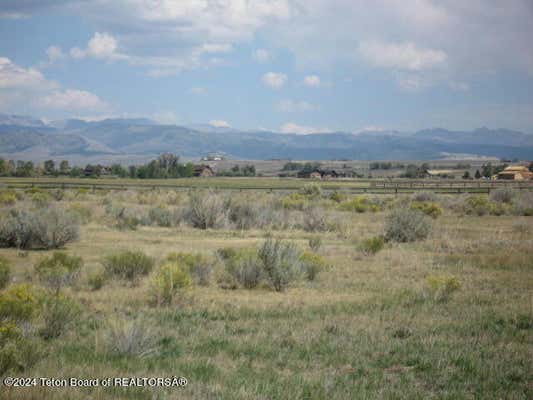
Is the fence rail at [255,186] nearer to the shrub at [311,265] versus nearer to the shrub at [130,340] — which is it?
the shrub at [311,265]

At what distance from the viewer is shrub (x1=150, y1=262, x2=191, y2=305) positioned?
13.3 m

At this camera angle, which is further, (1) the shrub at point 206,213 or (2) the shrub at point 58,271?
(1) the shrub at point 206,213

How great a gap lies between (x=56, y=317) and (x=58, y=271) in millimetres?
4321

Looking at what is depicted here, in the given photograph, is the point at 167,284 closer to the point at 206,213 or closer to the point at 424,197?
the point at 206,213


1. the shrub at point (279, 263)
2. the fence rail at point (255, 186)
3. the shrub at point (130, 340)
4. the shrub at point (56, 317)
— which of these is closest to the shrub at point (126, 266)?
the shrub at point (279, 263)

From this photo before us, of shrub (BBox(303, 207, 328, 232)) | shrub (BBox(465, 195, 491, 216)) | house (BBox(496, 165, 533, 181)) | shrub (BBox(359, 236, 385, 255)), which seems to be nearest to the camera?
shrub (BBox(359, 236, 385, 255))

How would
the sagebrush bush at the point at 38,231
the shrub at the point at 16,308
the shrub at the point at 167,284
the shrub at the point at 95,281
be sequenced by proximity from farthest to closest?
the sagebrush bush at the point at 38,231 → the shrub at the point at 95,281 → the shrub at the point at 167,284 → the shrub at the point at 16,308

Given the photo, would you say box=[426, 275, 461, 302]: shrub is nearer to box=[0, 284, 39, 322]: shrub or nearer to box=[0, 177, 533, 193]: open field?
box=[0, 284, 39, 322]: shrub

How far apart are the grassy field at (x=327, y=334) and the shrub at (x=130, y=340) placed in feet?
0.17

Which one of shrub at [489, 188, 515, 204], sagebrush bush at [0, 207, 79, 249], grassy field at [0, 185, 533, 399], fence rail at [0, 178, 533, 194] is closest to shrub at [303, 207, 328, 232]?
grassy field at [0, 185, 533, 399]

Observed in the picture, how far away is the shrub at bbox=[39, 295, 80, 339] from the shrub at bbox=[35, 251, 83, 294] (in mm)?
2746

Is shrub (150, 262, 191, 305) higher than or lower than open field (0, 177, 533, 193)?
higher

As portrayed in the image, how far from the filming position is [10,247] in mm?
23344

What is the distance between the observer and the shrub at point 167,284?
1328cm
